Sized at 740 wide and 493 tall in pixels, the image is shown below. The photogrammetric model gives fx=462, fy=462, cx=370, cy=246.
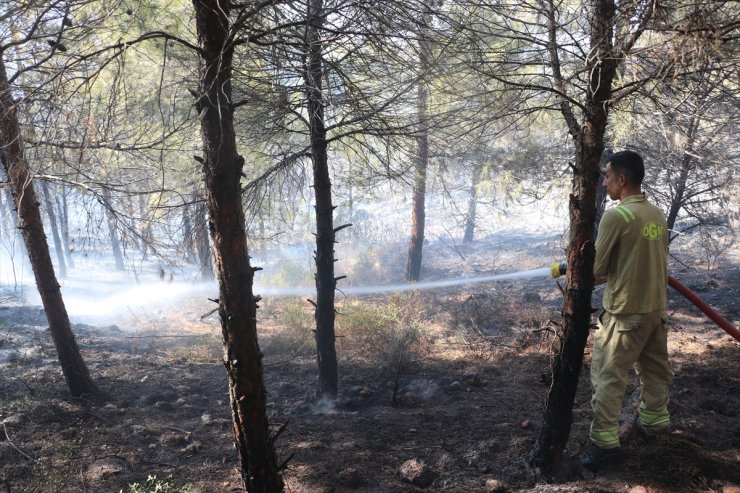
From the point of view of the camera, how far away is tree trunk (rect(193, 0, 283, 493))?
2840 mm

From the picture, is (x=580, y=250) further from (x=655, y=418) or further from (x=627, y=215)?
(x=655, y=418)

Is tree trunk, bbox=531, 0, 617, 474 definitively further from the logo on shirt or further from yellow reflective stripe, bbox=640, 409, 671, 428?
yellow reflective stripe, bbox=640, 409, 671, 428

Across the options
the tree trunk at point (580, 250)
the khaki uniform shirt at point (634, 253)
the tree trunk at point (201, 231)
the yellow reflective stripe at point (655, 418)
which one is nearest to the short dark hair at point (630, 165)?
the khaki uniform shirt at point (634, 253)

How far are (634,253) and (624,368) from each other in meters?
0.90

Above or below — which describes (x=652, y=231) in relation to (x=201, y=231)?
below

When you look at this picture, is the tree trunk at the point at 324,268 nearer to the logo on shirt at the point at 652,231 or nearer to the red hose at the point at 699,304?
the logo on shirt at the point at 652,231

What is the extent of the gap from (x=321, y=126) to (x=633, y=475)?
16.0ft

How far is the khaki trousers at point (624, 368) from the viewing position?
3.58m

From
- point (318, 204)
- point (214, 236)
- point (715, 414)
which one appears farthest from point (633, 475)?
point (318, 204)

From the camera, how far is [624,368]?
3613 mm

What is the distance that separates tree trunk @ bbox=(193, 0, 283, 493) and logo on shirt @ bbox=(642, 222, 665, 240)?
2.95 metres

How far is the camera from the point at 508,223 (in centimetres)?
2467

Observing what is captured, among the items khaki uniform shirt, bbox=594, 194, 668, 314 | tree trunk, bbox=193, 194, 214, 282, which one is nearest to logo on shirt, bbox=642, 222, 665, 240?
khaki uniform shirt, bbox=594, 194, 668, 314

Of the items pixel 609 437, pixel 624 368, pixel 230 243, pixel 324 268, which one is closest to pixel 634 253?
pixel 624 368
